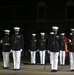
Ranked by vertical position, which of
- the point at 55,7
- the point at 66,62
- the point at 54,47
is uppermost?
the point at 55,7

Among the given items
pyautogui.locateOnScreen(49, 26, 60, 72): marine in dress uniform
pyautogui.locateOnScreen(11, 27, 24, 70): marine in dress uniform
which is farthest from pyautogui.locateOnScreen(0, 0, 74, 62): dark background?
pyautogui.locateOnScreen(49, 26, 60, 72): marine in dress uniform

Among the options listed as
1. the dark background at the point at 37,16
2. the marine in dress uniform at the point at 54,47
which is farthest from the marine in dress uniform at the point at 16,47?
the dark background at the point at 37,16

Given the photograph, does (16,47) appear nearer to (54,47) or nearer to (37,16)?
(54,47)

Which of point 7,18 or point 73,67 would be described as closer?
point 73,67

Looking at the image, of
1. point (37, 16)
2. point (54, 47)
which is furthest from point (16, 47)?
point (37, 16)

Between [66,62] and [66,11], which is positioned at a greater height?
[66,11]

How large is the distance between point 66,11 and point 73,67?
2636cm

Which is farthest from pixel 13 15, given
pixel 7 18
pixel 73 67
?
pixel 73 67

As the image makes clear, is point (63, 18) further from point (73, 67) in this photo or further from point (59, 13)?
point (73, 67)

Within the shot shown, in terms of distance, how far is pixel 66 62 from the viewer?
2383 cm

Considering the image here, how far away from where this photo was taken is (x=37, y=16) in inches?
1741

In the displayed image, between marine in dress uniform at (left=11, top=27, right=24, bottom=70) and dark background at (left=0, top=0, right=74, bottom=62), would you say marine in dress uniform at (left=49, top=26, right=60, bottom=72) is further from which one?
dark background at (left=0, top=0, right=74, bottom=62)

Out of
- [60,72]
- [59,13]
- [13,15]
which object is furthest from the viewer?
[13,15]

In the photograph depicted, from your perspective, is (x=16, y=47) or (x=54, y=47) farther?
(x=16, y=47)
